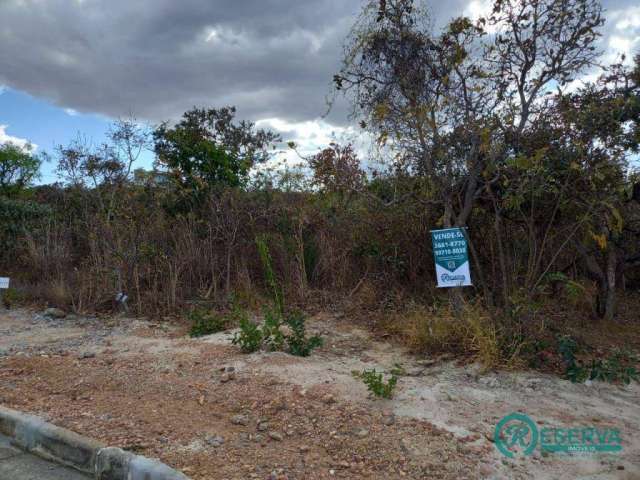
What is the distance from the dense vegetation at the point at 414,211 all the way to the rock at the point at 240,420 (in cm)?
235

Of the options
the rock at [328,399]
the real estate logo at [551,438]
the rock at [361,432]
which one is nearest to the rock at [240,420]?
the rock at [328,399]

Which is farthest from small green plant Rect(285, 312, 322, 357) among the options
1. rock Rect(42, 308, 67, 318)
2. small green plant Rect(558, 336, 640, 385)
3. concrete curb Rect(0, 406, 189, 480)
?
rock Rect(42, 308, 67, 318)

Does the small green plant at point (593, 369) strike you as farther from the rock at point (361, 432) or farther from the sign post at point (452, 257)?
the rock at point (361, 432)

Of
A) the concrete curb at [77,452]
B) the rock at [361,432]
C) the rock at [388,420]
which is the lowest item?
the concrete curb at [77,452]

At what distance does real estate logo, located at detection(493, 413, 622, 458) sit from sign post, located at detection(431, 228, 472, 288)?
92.4 inches

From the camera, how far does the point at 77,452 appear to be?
3908mm

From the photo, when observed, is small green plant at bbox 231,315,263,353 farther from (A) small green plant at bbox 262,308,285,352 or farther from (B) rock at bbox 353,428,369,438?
(B) rock at bbox 353,428,369,438

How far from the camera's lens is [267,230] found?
955cm

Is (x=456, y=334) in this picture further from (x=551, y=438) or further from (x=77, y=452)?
(x=77, y=452)

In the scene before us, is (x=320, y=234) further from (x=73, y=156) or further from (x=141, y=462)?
(x=141, y=462)

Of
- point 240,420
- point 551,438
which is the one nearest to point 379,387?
point 240,420

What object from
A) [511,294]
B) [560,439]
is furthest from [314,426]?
[511,294]

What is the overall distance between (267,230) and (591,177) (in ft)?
17.9

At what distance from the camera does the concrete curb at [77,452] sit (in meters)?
3.49
